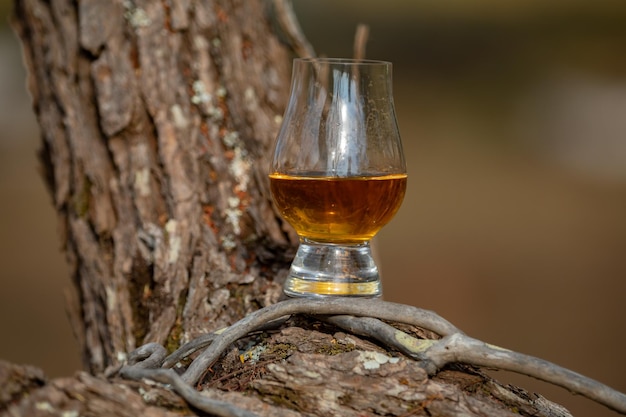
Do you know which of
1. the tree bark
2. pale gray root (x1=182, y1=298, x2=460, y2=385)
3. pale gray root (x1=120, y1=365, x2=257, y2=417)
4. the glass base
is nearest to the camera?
pale gray root (x1=120, y1=365, x2=257, y2=417)

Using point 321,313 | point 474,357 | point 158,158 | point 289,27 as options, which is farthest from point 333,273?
point 289,27

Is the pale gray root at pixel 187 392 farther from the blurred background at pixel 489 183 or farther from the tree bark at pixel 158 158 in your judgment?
the blurred background at pixel 489 183

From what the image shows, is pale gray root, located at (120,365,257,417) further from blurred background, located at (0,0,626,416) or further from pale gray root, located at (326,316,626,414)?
blurred background, located at (0,0,626,416)

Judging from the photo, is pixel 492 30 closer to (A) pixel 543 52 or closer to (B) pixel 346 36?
(A) pixel 543 52

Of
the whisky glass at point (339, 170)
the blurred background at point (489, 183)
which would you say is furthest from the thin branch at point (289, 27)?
the blurred background at point (489, 183)

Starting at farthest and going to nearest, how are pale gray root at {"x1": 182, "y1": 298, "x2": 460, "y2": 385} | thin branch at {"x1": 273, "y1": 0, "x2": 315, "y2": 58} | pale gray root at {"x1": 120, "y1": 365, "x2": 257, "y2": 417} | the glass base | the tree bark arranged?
thin branch at {"x1": 273, "y1": 0, "x2": 315, "y2": 58}, the tree bark, the glass base, pale gray root at {"x1": 182, "y1": 298, "x2": 460, "y2": 385}, pale gray root at {"x1": 120, "y1": 365, "x2": 257, "y2": 417}

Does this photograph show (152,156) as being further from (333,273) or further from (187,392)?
(187,392)

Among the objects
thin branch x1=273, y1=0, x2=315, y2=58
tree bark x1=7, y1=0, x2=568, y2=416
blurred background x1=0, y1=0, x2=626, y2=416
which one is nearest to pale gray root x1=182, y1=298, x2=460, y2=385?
tree bark x1=7, y1=0, x2=568, y2=416
